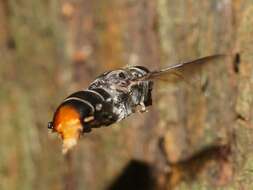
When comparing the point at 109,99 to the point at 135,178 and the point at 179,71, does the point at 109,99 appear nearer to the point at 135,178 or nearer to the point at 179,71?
the point at 179,71

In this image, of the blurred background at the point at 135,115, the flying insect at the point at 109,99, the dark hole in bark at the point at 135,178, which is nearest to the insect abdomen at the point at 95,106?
the flying insect at the point at 109,99

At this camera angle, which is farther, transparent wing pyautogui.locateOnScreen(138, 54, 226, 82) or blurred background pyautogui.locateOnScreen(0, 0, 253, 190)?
blurred background pyautogui.locateOnScreen(0, 0, 253, 190)

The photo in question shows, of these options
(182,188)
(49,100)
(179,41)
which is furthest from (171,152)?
(49,100)

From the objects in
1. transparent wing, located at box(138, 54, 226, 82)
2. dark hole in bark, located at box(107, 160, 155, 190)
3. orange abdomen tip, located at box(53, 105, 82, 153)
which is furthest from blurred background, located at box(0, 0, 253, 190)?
orange abdomen tip, located at box(53, 105, 82, 153)

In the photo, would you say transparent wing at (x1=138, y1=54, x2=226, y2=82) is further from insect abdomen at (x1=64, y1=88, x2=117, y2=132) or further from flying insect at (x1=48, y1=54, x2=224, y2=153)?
insect abdomen at (x1=64, y1=88, x2=117, y2=132)

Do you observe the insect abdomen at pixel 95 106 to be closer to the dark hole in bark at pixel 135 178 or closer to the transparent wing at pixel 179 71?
the transparent wing at pixel 179 71

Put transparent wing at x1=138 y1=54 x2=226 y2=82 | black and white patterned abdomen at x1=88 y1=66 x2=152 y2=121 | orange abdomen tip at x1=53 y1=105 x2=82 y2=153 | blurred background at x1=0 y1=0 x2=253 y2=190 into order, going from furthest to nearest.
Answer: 1. blurred background at x1=0 y1=0 x2=253 y2=190
2. black and white patterned abdomen at x1=88 y1=66 x2=152 y2=121
3. transparent wing at x1=138 y1=54 x2=226 y2=82
4. orange abdomen tip at x1=53 y1=105 x2=82 y2=153
